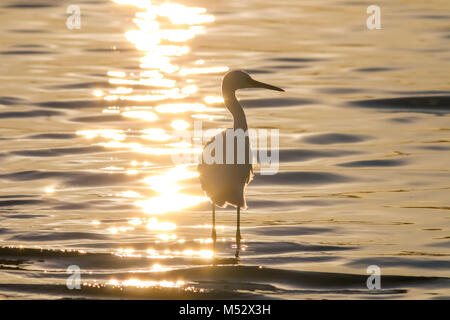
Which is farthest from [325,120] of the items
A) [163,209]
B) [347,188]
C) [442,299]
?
[442,299]

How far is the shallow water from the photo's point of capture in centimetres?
1253

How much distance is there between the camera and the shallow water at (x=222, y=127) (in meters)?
12.5

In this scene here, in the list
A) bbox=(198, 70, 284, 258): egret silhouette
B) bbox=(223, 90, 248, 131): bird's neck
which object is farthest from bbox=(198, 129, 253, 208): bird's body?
bbox=(223, 90, 248, 131): bird's neck

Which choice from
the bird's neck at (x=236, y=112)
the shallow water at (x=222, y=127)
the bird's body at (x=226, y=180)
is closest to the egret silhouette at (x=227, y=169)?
the bird's body at (x=226, y=180)

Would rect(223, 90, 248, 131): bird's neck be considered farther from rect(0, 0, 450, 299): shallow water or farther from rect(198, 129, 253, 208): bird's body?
rect(0, 0, 450, 299): shallow water

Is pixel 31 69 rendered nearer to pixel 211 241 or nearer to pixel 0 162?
pixel 0 162

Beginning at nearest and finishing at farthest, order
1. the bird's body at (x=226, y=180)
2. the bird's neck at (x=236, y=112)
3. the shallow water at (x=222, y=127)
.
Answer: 1. the shallow water at (x=222, y=127)
2. the bird's body at (x=226, y=180)
3. the bird's neck at (x=236, y=112)

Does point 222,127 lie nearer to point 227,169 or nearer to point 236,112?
point 236,112

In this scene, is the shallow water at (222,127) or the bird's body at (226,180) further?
the bird's body at (226,180)

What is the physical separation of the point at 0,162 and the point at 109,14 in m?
15.3

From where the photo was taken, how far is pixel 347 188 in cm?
1616

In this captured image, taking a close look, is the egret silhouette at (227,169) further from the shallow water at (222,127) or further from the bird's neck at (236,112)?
the shallow water at (222,127)

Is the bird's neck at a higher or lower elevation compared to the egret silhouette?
higher
